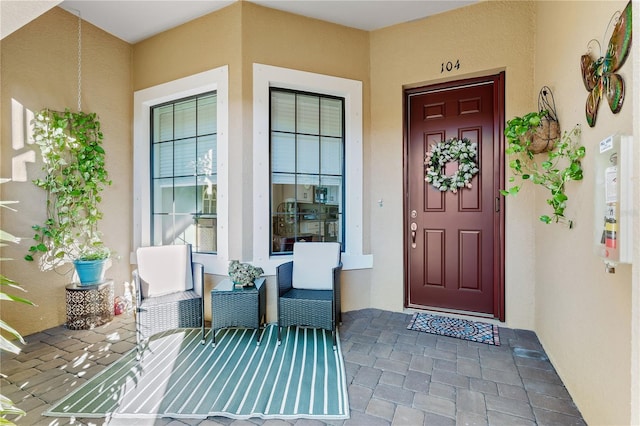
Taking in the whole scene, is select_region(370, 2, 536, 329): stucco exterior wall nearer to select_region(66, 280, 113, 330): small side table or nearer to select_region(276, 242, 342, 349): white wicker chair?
select_region(276, 242, 342, 349): white wicker chair

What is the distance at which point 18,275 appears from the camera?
9.59ft

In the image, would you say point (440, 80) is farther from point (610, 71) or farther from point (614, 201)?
point (614, 201)

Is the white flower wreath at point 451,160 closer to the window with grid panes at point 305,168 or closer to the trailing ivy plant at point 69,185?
the window with grid panes at point 305,168

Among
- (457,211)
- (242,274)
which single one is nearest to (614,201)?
(457,211)

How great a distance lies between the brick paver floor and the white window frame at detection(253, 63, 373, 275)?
96 cm

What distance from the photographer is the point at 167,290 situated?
2.98 m

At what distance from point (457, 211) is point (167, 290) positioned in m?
3.11

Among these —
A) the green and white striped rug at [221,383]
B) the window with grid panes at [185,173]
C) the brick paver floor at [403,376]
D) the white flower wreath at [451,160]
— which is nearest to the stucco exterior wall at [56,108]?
the window with grid panes at [185,173]

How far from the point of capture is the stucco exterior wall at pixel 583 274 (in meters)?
1.42

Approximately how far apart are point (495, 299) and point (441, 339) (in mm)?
834

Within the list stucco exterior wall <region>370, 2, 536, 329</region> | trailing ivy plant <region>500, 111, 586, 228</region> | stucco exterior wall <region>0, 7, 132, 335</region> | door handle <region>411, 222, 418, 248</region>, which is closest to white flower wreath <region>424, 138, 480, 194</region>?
stucco exterior wall <region>370, 2, 536, 329</region>

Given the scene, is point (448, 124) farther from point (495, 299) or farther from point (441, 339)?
point (441, 339)

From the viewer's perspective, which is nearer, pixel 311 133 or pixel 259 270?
pixel 259 270

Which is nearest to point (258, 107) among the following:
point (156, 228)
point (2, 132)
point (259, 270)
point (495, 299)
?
point (259, 270)
